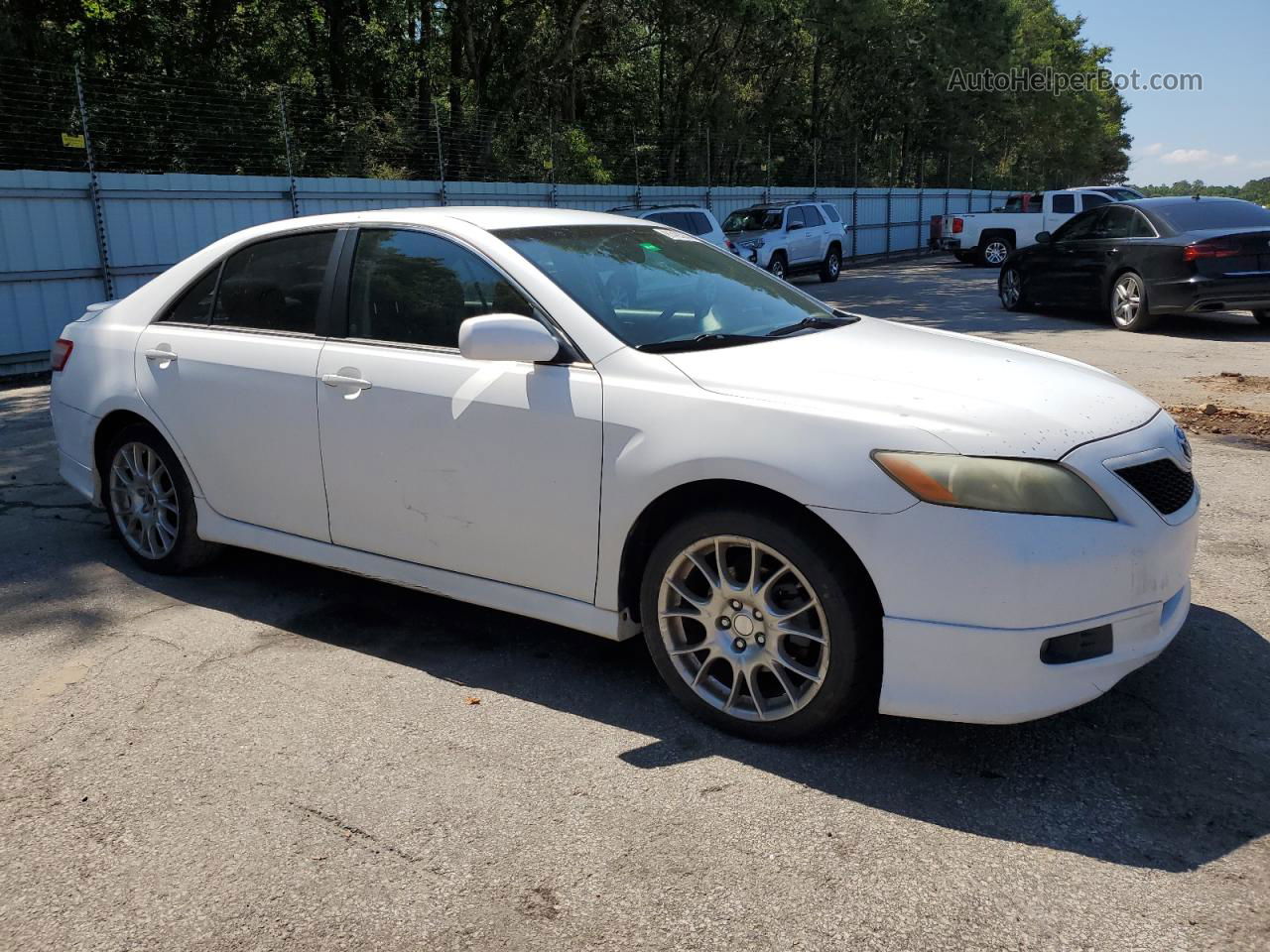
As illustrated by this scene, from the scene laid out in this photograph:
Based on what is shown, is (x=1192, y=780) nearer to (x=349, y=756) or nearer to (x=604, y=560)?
(x=604, y=560)

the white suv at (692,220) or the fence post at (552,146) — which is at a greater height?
the fence post at (552,146)

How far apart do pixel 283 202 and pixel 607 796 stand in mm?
14428

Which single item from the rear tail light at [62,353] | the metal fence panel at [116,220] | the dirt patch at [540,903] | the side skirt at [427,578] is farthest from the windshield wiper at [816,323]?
the metal fence panel at [116,220]

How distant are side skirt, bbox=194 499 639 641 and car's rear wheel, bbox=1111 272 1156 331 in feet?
37.0

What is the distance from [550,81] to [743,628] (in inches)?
1053

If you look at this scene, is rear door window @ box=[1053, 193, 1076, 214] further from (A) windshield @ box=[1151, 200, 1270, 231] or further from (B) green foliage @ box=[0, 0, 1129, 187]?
(A) windshield @ box=[1151, 200, 1270, 231]

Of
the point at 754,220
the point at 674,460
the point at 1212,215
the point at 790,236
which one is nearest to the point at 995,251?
the point at 790,236

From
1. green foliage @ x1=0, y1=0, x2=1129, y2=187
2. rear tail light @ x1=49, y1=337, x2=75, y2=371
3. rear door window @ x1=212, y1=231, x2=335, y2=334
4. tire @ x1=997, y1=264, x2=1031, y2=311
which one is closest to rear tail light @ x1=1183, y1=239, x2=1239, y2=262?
tire @ x1=997, y1=264, x2=1031, y2=311

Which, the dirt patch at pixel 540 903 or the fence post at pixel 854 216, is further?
the fence post at pixel 854 216

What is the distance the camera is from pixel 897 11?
130 ft

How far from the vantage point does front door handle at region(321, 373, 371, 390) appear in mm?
4094

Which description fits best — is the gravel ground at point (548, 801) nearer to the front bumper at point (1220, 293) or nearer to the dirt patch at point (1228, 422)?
the dirt patch at point (1228, 422)

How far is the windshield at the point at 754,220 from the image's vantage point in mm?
22844

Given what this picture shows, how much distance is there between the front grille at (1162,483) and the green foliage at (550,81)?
563 inches
